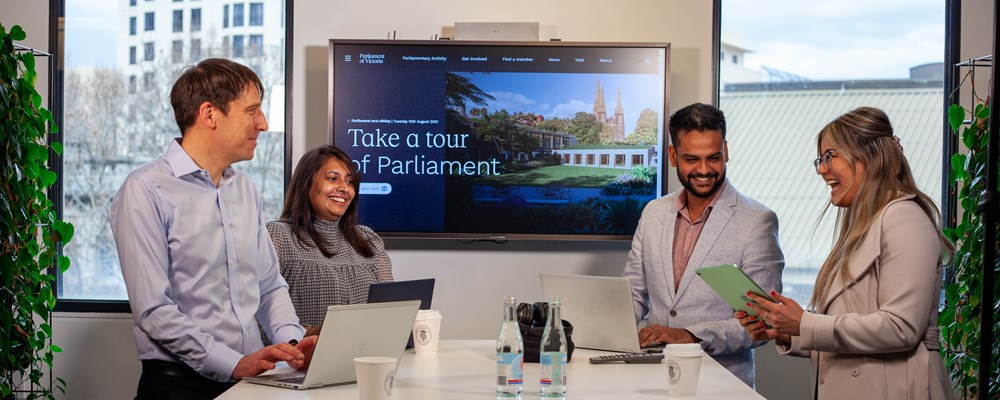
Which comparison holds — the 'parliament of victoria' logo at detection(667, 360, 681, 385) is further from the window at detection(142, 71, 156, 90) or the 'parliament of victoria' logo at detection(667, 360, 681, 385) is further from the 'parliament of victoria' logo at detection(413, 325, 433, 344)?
the window at detection(142, 71, 156, 90)

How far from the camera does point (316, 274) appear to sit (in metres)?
3.46

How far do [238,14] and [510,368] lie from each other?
3117mm

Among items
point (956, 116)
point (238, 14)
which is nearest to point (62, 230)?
point (238, 14)

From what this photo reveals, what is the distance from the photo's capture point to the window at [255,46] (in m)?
4.69

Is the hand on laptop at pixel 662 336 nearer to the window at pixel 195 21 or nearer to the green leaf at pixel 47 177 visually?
the green leaf at pixel 47 177

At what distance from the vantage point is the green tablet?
2.45 meters

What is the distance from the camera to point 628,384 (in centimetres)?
243

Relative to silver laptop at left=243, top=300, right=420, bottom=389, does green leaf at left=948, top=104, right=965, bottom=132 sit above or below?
above

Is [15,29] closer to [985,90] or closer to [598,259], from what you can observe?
[598,259]

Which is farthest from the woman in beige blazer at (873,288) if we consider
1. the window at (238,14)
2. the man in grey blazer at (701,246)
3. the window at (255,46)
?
the window at (238,14)

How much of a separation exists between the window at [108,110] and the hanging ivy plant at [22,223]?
1.23ft

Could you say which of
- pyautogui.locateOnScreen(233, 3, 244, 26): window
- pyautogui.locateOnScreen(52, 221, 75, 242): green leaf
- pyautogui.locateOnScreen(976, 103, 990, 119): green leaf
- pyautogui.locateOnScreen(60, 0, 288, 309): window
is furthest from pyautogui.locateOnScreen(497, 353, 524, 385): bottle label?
pyautogui.locateOnScreen(233, 3, 244, 26): window

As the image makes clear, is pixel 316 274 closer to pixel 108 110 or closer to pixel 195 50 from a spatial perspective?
pixel 195 50

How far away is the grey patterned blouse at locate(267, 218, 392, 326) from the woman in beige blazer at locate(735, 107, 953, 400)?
153 centimetres
